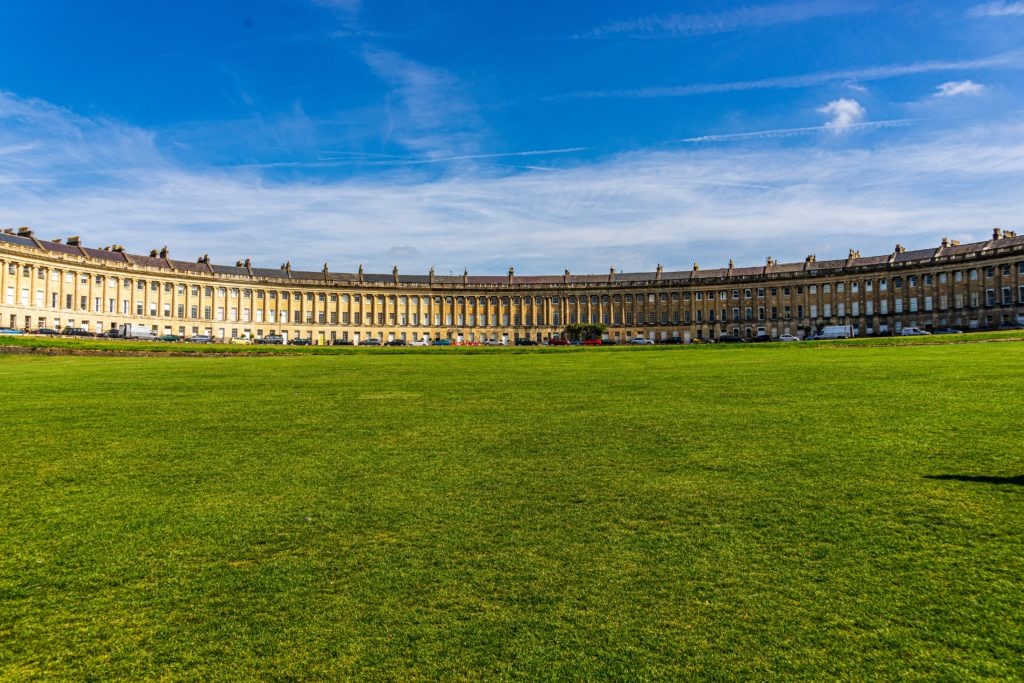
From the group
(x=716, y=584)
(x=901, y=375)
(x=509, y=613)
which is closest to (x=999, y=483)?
(x=716, y=584)

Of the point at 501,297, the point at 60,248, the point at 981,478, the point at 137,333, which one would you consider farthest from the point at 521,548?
the point at 501,297

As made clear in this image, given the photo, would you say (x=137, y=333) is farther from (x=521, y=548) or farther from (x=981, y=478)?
(x=981, y=478)

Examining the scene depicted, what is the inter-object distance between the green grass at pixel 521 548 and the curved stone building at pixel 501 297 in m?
98.7

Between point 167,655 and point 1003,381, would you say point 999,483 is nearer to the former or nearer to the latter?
point 167,655

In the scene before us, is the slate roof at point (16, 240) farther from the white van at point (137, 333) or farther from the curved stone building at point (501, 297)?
the white van at point (137, 333)

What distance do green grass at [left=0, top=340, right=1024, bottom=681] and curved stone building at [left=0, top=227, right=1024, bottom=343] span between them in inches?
3884

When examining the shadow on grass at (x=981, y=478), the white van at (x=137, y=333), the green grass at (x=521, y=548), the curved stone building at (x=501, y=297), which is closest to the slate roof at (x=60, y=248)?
the curved stone building at (x=501, y=297)

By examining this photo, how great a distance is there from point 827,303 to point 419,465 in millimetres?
117726

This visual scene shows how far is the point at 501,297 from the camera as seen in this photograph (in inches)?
5374

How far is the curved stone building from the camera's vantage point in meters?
93.4

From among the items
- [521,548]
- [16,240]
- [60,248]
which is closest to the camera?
[521,548]

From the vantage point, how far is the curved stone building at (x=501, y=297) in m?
93.4

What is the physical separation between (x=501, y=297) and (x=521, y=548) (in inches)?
5136

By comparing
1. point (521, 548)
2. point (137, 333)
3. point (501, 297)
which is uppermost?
point (501, 297)
